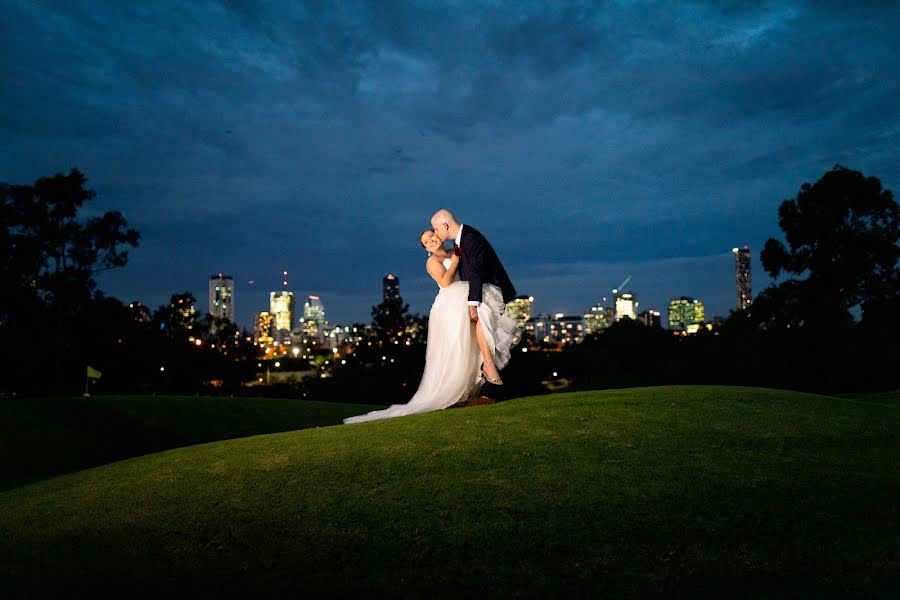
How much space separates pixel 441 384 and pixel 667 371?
22734 millimetres

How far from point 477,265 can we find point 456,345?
1.45 metres

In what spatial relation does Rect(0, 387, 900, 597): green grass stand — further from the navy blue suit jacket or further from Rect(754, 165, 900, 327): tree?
Rect(754, 165, 900, 327): tree

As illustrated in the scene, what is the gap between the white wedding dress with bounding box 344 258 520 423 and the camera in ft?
37.2

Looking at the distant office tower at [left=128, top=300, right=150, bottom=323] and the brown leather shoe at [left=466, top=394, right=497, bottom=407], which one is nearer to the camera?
the brown leather shoe at [left=466, top=394, right=497, bottom=407]

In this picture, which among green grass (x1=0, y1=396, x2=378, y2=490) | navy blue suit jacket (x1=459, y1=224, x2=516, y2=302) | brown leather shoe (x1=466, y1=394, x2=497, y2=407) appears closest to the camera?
navy blue suit jacket (x1=459, y1=224, x2=516, y2=302)

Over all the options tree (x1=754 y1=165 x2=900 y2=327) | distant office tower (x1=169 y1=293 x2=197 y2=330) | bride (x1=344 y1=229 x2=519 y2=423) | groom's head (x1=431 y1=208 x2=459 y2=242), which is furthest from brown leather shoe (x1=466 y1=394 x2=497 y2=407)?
distant office tower (x1=169 y1=293 x2=197 y2=330)

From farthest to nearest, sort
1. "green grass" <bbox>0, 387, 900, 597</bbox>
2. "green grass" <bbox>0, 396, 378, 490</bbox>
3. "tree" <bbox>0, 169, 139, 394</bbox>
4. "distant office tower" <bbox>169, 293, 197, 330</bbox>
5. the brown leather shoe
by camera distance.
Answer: "distant office tower" <bbox>169, 293, 197, 330</bbox>
"tree" <bbox>0, 169, 139, 394</bbox>
"green grass" <bbox>0, 396, 378, 490</bbox>
the brown leather shoe
"green grass" <bbox>0, 387, 900, 597</bbox>

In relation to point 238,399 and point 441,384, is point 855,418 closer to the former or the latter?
point 441,384

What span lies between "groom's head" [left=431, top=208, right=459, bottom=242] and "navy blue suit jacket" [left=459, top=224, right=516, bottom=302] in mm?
209

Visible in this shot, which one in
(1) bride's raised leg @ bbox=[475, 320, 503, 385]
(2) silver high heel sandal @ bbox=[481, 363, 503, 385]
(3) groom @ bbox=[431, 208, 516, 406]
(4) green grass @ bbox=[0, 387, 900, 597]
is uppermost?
(3) groom @ bbox=[431, 208, 516, 406]

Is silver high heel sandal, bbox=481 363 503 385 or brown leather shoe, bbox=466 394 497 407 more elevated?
silver high heel sandal, bbox=481 363 503 385

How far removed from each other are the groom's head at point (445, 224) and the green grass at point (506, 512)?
149 inches

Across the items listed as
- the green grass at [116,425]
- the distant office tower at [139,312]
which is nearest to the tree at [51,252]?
the distant office tower at [139,312]

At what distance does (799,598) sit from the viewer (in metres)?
3.87
